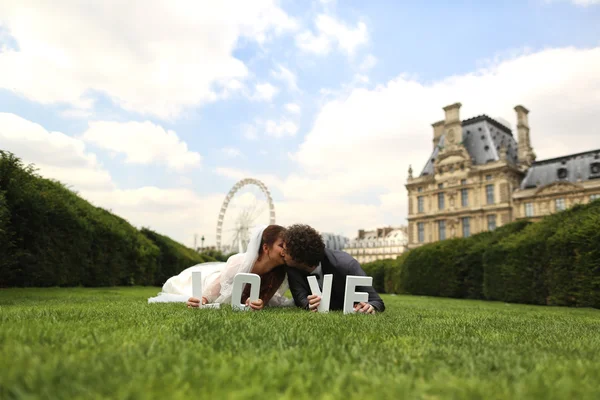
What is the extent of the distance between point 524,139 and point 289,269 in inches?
2210

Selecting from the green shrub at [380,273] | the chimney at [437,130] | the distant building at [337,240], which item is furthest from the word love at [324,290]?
the distant building at [337,240]

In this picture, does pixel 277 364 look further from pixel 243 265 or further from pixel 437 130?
pixel 437 130

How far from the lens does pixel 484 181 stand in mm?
49844

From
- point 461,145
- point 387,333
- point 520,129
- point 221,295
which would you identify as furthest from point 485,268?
point 520,129

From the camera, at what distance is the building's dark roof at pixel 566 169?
4403 centimetres

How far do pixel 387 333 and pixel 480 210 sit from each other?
50773mm

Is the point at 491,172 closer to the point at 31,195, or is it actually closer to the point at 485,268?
the point at 485,268

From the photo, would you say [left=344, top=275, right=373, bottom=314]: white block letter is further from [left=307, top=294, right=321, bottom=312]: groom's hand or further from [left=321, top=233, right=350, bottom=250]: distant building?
[left=321, top=233, right=350, bottom=250]: distant building

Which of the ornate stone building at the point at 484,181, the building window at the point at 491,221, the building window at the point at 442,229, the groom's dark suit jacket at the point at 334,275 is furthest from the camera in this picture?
the building window at the point at 442,229

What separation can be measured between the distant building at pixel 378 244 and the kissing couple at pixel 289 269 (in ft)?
286

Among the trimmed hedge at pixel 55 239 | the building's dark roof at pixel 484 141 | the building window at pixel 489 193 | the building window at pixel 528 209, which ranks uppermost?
the building's dark roof at pixel 484 141

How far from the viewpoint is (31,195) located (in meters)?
8.48

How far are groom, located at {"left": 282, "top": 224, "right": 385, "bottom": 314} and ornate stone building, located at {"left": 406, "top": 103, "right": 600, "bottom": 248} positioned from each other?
4501 centimetres

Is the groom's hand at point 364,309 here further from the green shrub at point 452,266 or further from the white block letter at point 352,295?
the green shrub at point 452,266
